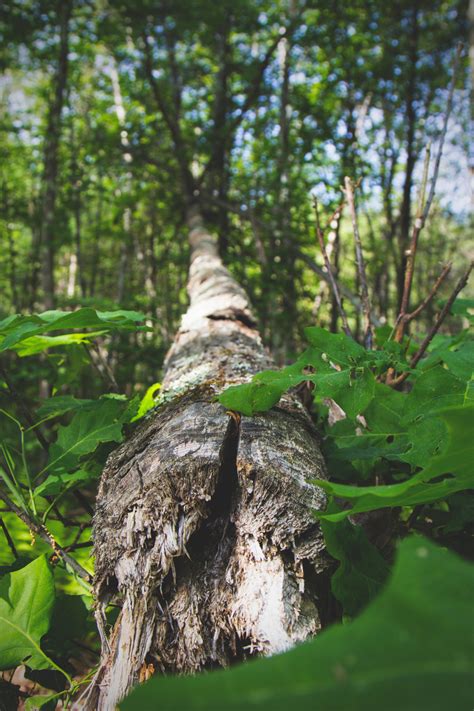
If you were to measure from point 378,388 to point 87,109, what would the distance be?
9652 mm

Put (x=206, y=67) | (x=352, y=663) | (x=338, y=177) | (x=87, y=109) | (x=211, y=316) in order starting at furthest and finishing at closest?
(x=87, y=109)
(x=206, y=67)
(x=338, y=177)
(x=211, y=316)
(x=352, y=663)

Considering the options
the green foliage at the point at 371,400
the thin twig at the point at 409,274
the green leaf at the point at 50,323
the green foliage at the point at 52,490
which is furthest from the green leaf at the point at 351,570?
the thin twig at the point at 409,274

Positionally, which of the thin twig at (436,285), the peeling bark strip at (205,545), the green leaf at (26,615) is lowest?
the green leaf at (26,615)

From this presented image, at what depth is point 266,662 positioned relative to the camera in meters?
0.30

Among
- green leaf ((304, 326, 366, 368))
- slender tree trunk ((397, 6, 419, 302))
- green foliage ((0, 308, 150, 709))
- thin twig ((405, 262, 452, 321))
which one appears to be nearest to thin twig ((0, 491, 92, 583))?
green foliage ((0, 308, 150, 709))

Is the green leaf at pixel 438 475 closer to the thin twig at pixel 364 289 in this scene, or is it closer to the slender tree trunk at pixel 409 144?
the thin twig at pixel 364 289

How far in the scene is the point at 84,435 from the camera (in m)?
1.21

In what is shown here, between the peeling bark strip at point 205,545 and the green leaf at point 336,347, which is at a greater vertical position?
the green leaf at point 336,347

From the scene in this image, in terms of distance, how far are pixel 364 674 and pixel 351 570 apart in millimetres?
542

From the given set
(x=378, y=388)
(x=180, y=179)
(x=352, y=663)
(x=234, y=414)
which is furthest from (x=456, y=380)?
(x=180, y=179)

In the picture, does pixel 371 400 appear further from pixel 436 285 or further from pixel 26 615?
pixel 26 615

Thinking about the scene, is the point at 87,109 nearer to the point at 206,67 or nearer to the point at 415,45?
the point at 206,67

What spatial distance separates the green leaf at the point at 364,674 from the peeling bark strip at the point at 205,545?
1.58ft

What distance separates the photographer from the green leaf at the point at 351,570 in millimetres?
766
